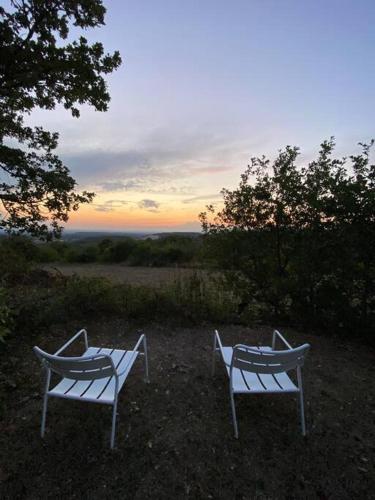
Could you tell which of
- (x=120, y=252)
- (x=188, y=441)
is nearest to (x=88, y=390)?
(x=188, y=441)

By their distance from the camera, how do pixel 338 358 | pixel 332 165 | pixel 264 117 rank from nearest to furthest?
pixel 338 358
pixel 332 165
pixel 264 117

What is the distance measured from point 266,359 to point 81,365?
144cm

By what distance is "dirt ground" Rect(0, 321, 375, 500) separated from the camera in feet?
5.61

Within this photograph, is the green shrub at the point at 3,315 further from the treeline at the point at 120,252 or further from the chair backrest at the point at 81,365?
the treeline at the point at 120,252

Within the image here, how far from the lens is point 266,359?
205 centimetres

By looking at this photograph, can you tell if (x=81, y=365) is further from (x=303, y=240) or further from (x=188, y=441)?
(x=303, y=240)

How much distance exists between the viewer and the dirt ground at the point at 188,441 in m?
1.71

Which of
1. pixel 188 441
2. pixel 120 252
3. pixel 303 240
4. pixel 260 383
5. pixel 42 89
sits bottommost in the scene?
pixel 188 441

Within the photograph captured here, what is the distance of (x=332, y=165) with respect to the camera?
3.90m

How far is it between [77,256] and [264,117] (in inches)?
536

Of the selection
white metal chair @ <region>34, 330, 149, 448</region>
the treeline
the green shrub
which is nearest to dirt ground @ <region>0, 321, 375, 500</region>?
white metal chair @ <region>34, 330, 149, 448</region>

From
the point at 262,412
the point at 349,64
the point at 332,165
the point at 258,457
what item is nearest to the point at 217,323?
the point at 262,412

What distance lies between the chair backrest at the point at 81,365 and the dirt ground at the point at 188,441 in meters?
0.60

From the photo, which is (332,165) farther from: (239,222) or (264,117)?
(264,117)
